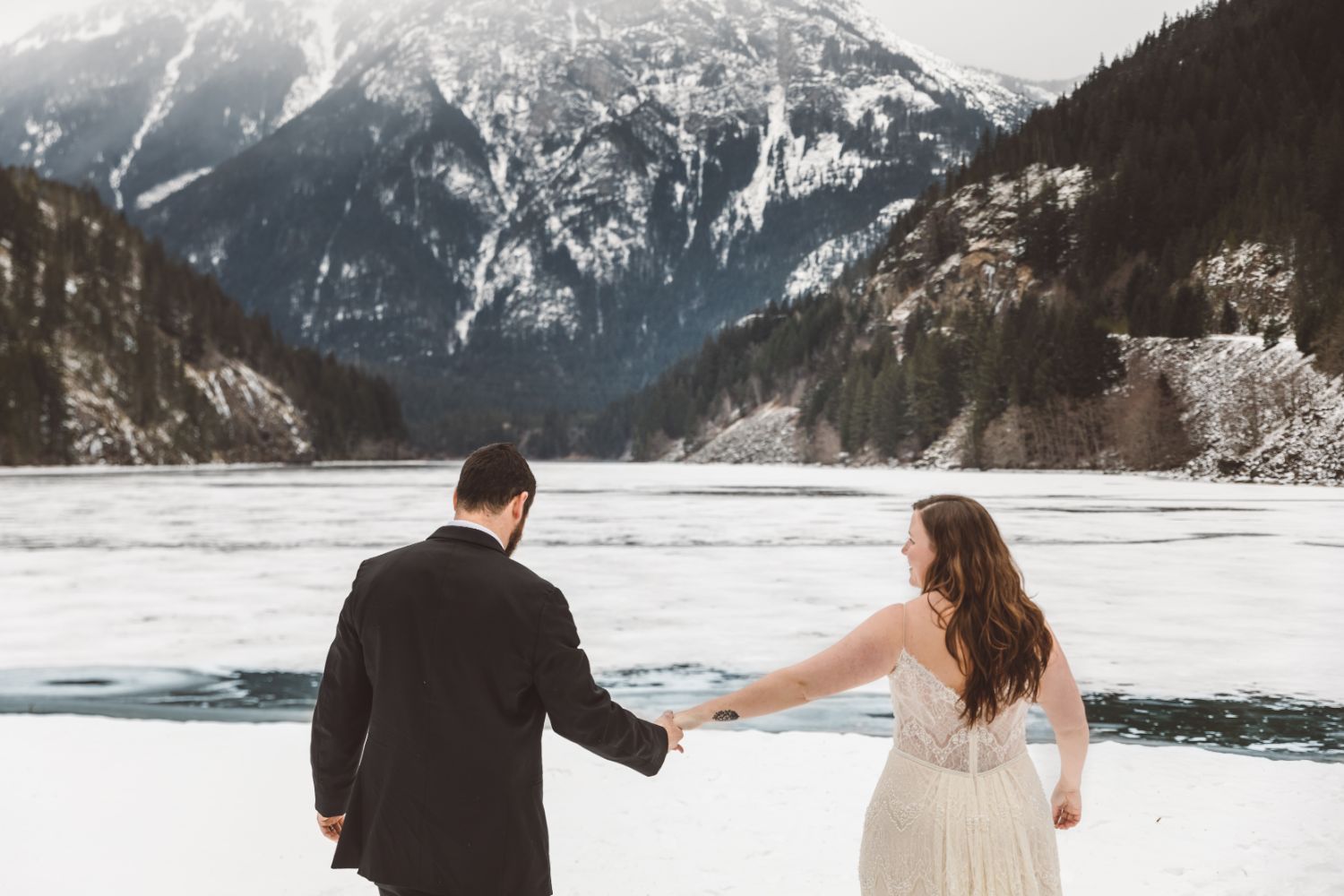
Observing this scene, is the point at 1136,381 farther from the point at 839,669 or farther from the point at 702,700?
the point at 839,669

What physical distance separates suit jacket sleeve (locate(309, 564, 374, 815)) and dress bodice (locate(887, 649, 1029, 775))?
1757 millimetres

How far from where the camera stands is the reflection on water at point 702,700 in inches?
364

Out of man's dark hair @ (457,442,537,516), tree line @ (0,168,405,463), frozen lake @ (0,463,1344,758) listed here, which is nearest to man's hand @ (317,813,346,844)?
man's dark hair @ (457,442,537,516)

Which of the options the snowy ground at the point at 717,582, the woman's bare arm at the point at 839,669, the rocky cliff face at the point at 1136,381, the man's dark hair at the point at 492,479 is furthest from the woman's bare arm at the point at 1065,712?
the rocky cliff face at the point at 1136,381

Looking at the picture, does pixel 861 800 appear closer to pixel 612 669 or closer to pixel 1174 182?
pixel 612 669

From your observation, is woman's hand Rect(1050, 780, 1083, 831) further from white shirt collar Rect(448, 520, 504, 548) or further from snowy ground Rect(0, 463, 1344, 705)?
snowy ground Rect(0, 463, 1344, 705)

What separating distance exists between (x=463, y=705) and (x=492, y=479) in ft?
2.41

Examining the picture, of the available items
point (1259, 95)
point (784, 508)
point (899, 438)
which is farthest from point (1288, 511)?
point (1259, 95)

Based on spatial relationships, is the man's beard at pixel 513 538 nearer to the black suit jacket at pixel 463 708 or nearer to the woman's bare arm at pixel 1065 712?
the black suit jacket at pixel 463 708

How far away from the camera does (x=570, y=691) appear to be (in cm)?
340

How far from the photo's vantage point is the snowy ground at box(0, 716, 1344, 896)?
5961 millimetres

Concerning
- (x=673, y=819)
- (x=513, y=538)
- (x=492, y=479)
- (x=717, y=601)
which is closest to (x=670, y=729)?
(x=513, y=538)

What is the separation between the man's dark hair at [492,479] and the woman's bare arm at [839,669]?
1.04 m

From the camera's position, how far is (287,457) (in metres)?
136
